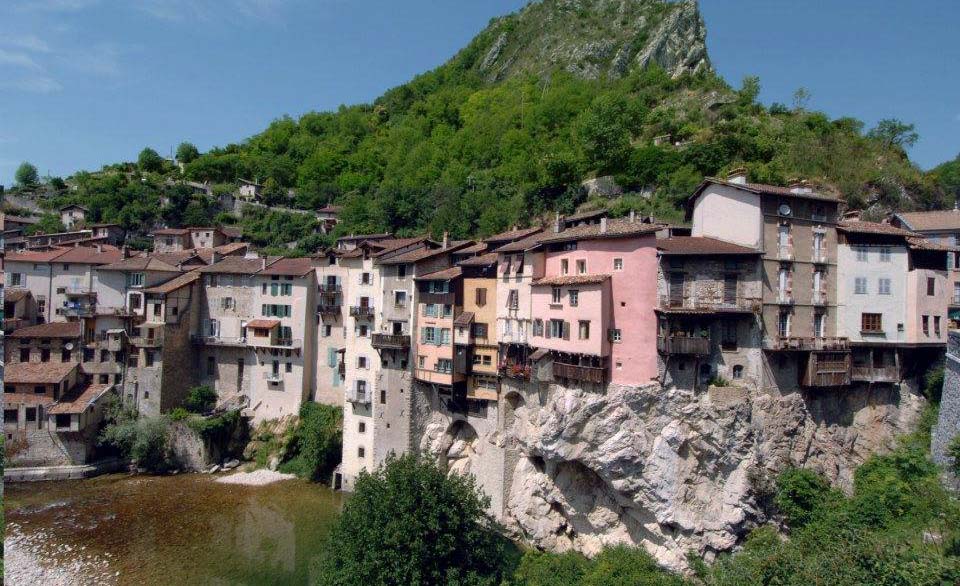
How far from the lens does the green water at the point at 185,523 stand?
96.3 ft

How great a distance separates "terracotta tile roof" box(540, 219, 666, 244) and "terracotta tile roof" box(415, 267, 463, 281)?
6.08 meters

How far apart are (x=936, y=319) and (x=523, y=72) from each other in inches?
3677

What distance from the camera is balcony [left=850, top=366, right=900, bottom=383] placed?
2836 centimetres

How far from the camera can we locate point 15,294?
149 ft

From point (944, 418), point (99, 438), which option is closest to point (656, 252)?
point (944, 418)

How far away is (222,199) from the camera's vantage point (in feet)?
258

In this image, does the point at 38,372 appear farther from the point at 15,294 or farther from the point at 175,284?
the point at 175,284

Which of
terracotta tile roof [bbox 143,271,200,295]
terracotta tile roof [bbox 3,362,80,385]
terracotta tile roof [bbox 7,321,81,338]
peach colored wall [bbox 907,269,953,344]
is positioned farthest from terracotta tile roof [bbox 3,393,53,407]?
peach colored wall [bbox 907,269,953,344]

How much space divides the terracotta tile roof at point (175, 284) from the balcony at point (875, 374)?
145 feet

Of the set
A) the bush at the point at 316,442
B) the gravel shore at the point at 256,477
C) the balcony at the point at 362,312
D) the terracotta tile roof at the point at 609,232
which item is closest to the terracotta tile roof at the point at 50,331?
the gravel shore at the point at 256,477

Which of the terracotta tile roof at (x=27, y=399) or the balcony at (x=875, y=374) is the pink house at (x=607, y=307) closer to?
the balcony at (x=875, y=374)

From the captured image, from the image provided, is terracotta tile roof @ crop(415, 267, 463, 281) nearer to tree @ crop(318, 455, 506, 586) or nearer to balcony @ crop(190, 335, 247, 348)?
tree @ crop(318, 455, 506, 586)

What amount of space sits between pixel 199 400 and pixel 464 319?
23116 mm

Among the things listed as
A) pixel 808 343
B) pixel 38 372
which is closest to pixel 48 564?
pixel 38 372
